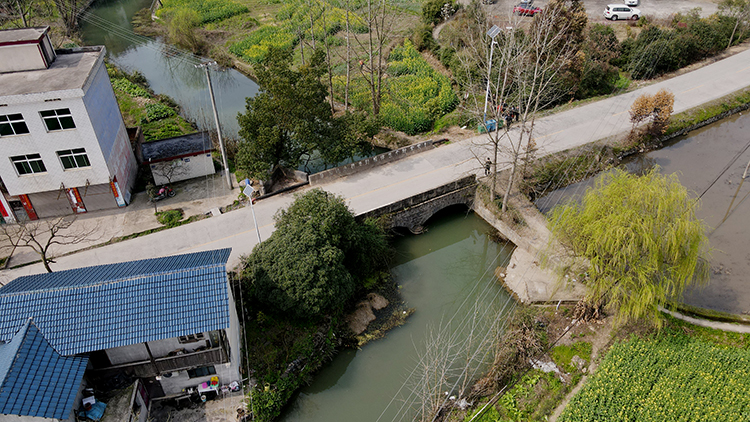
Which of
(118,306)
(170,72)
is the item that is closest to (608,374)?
(118,306)

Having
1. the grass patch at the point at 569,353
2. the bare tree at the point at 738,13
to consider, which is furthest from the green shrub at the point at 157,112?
the bare tree at the point at 738,13

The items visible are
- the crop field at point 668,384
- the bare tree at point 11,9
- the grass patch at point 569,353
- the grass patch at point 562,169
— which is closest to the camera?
the crop field at point 668,384

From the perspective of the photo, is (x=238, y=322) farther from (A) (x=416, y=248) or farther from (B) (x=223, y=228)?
(A) (x=416, y=248)

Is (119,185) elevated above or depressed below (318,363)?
above

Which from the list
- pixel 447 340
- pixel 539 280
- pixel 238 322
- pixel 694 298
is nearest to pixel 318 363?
pixel 238 322

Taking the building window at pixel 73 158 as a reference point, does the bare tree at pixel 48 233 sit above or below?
below

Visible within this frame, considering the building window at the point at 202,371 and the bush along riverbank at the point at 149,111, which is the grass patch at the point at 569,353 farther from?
the bush along riverbank at the point at 149,111

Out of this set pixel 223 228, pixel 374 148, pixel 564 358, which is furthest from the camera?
pixel 374 148
